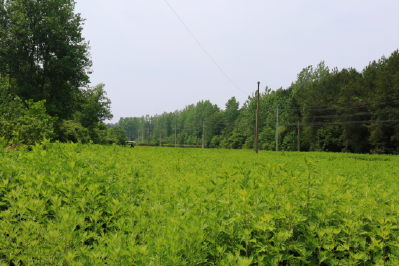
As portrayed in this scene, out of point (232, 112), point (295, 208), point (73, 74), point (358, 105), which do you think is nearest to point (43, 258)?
point (295, 208)

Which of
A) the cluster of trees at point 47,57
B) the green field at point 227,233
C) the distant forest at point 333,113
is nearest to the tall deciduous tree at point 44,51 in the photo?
the cluster of trees at point 47,57

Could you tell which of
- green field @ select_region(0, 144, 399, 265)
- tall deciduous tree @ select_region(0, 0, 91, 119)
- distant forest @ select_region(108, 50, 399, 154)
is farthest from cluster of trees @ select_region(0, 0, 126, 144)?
distant forest @ select_region(108, 50, 399, 154)

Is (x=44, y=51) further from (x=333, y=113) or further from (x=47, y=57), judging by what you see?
(x=333, y=113)

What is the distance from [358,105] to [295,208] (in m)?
50.3

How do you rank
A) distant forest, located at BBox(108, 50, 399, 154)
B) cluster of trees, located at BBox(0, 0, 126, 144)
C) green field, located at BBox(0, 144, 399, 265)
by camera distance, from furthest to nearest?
distant forest, located at BBox(108, 50, 399, 154) < cluster of trees, located at BBox(0, 0, 126, 144) < green field, located at BBox(0, 144, 399, 265)

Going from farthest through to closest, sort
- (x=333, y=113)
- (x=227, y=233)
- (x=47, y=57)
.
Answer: (x=333, y=113), (x=47, y=57), (x=227, y=233)

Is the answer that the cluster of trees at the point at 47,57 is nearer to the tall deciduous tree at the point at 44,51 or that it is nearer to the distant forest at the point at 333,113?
the tall deciduous tree at the point at 44,51

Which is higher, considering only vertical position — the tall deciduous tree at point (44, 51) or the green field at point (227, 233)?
the tall deciduous tree at point (44, 51)

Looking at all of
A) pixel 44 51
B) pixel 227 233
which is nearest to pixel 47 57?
pixel 44 51

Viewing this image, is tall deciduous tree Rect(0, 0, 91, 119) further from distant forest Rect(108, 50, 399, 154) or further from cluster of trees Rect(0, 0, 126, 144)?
distant forest Rect(108, 50, 399, 154)

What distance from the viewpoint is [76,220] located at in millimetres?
2344

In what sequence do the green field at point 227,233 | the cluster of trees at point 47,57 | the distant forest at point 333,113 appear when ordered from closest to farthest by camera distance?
the green field at point 227,233
the cluster of trees at point 47,57
the distant forest at point 333,113

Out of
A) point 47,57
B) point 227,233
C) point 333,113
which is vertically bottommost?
point 227,233

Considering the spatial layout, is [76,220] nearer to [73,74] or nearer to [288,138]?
[73,74]
